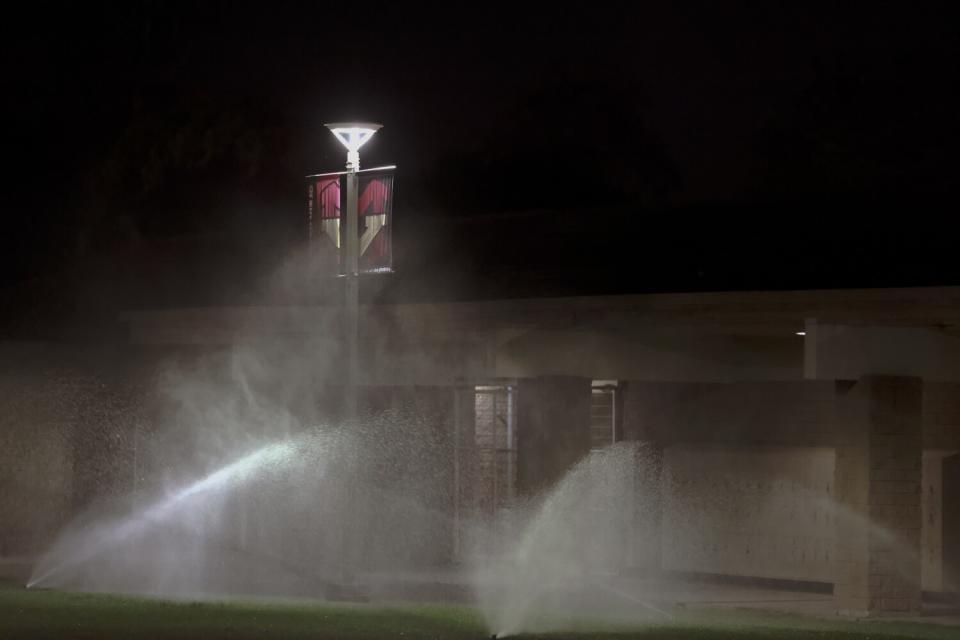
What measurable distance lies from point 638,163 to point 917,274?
4957 centimetres

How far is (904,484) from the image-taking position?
18438 mm

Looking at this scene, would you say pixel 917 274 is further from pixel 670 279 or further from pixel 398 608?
pixel 398 608

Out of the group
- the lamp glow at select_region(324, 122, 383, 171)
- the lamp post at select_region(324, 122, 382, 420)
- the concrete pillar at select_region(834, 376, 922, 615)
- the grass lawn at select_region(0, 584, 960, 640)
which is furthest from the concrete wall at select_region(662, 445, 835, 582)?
the lamp glow at select_region(324, 122, 383, 171)

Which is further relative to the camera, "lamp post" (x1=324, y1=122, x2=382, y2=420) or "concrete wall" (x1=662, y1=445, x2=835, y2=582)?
"concrete wall" (x1=662, y1=445, x2=835, y2=582)

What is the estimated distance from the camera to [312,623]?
1645 cm

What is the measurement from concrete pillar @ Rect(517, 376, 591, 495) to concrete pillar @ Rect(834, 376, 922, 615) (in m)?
4.55

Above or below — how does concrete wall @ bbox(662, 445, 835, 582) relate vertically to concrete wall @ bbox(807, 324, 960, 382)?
below

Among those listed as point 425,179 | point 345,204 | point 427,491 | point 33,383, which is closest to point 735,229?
point 427,491

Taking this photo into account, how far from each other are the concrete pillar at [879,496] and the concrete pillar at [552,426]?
4554mm

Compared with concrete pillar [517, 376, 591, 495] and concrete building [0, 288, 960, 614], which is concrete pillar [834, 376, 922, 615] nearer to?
concrete building [0, 288, 960, 614]

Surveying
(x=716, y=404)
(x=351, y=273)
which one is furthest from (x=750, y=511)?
(x=351, y=273)

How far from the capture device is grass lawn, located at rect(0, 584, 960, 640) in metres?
15.5

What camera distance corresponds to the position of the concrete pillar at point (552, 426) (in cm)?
2227

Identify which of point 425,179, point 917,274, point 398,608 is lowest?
point 398,608
